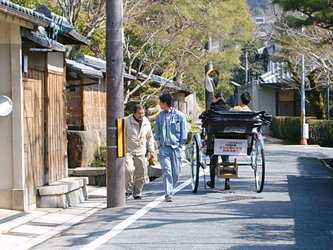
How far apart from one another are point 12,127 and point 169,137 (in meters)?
2.83

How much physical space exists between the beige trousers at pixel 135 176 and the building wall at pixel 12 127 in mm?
2062

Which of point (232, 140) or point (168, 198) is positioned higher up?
point (232, 140)

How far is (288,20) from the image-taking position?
23531mm

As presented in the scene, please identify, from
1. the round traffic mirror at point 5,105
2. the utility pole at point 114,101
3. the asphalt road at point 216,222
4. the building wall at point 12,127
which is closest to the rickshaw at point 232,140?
the asphalt road at point 216,222

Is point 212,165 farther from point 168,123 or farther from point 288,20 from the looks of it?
point 288,20

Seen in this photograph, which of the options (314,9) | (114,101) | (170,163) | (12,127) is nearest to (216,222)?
(170,163)

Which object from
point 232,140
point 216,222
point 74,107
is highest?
point 74,107

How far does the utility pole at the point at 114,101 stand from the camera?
1120 cm

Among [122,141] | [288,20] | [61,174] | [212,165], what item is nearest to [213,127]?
[212,165]

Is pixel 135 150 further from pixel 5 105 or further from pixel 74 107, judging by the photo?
pixel 74 107

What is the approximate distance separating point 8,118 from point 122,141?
2.05 meters

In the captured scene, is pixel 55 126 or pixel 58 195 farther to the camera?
pixel 55 126

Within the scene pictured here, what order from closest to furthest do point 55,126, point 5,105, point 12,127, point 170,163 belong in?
1. point 5,105
2. point 12,127
3. point 170,163
4. point 55,126

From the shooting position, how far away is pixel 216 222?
9.16 meters
